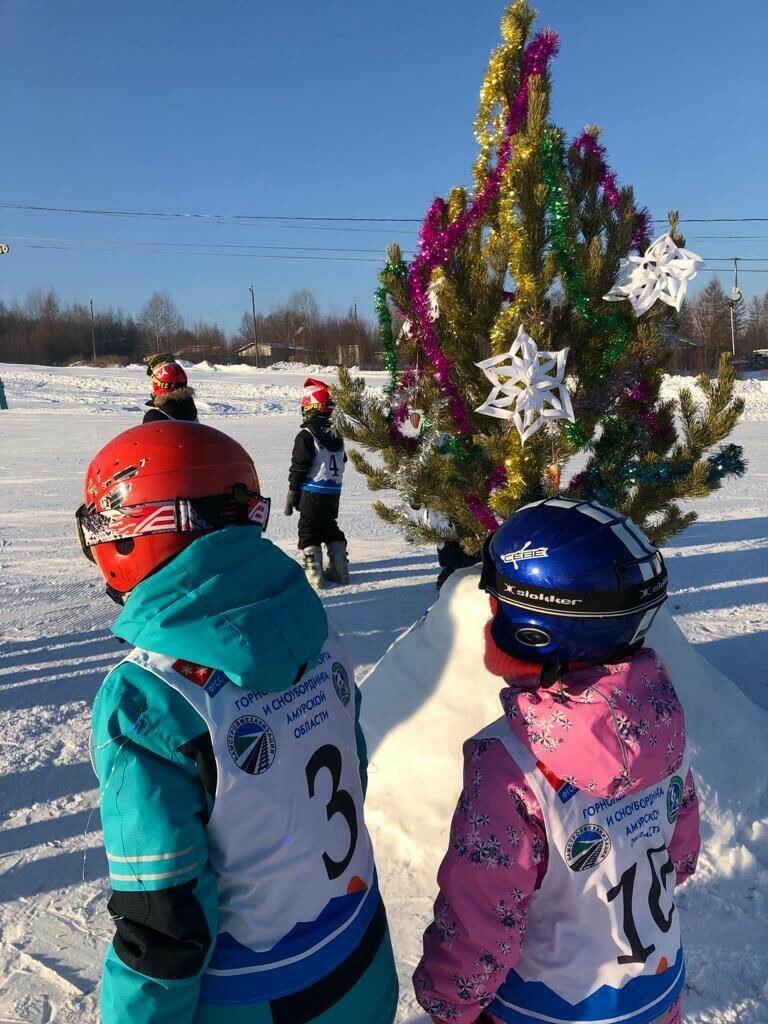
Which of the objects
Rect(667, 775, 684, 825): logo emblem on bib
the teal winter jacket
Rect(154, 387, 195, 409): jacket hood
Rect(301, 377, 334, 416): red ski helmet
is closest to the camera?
the teal winter jacket

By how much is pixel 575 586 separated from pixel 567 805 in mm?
398

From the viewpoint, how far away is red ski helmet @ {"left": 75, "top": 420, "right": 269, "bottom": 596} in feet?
4.47

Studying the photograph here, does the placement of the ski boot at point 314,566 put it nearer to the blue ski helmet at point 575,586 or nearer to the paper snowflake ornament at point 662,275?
the paper snowflake ornament at point 662,275

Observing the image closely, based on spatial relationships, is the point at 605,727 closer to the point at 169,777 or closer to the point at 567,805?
the point at 567,805

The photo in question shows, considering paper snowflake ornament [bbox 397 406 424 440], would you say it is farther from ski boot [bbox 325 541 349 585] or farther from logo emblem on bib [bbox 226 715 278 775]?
ski boot [bbox 325 541 349 585]

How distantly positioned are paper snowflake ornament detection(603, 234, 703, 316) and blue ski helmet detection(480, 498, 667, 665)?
169 cm

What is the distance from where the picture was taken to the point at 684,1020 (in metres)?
2.20

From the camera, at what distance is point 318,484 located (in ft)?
21.6

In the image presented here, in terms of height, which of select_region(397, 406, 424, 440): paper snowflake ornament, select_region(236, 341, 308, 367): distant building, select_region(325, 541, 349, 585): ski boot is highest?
select_region(236, 341, 308, 367): distant building

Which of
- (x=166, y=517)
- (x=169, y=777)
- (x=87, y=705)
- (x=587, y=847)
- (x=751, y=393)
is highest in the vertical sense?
(x=751, y=393)

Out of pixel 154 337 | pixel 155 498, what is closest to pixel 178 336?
pixel 154 337

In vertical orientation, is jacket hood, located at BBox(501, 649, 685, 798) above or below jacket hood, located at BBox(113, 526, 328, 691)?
below

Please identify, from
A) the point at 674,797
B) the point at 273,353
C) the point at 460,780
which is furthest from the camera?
the point at 273,353

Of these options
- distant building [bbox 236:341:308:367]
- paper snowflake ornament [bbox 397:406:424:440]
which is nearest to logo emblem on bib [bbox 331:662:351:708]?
paper snowflake ornament [bbox 397:406:424:440]
